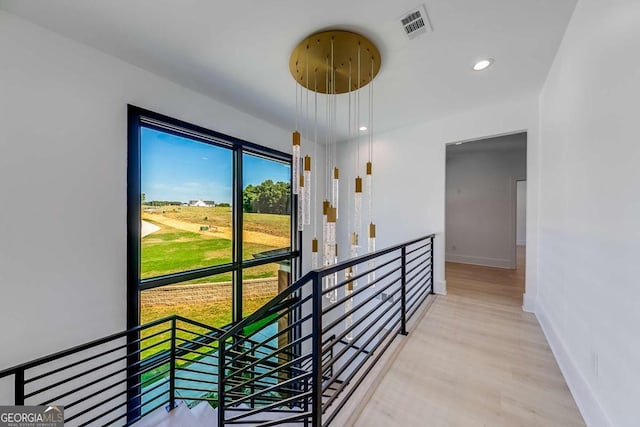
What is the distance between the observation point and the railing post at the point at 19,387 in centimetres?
159

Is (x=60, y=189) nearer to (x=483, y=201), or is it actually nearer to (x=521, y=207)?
(x=483, y=201)

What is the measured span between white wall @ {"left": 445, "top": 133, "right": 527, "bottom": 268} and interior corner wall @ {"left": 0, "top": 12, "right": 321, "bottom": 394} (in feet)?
18.8

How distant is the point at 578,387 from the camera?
1.56 m

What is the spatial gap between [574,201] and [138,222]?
3770mm

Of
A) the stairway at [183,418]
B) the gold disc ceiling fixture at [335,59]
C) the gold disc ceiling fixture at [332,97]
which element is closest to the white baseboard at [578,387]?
the gold disc ceiling fixture at [332,97]

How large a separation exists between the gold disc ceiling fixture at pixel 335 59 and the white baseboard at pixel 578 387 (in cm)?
282

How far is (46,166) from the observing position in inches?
72.4

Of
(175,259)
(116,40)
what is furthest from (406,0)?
(175,259)

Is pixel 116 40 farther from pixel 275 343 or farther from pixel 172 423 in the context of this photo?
pixel 275 343

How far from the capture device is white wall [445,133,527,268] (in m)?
5.29

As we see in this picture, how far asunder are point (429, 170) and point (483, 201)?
2794mm

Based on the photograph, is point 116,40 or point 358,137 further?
point 358,137

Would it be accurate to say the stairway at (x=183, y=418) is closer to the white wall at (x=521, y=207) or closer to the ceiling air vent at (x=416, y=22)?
the ceiling air vent at (x=416, y=22)

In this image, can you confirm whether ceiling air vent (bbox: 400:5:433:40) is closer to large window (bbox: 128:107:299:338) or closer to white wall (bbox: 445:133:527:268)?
large window (bbox: 128:107:299:338)
